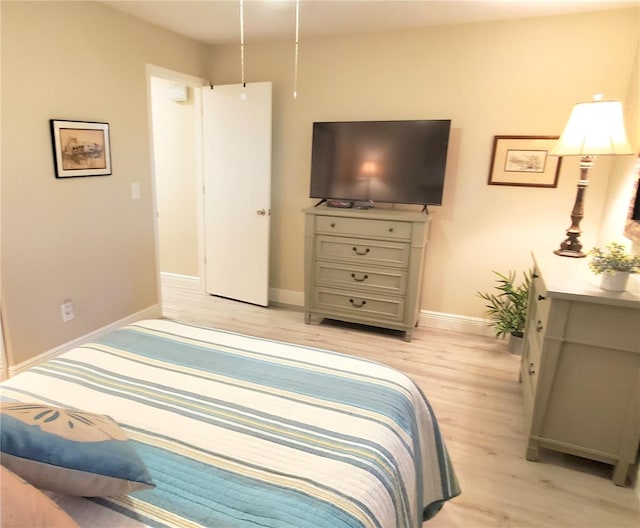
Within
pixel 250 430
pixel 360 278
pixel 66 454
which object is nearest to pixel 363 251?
pixel 360 278

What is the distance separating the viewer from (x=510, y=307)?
3.19 metres

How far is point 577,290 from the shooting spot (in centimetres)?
172

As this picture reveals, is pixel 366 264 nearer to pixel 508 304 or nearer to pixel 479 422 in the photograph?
pixel 508 304

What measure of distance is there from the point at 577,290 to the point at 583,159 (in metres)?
1.10

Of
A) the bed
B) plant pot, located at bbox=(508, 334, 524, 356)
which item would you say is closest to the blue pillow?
the bed

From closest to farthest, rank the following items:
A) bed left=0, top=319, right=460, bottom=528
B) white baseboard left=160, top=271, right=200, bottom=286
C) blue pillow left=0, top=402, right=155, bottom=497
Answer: blue pillow left=0, top=402, right=155, bottom=497 < bed left=0, top=319, right=460, bottom=528 < white baseboard left=160, top=271, right=200, bottom=286

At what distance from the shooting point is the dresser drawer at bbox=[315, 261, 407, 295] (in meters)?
3.22

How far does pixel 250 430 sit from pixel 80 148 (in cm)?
252

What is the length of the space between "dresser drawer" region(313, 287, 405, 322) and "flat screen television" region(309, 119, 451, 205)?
2.65 feet

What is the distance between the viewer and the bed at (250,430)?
2.89 feet

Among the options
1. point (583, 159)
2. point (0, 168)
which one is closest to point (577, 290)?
point (583, 159)

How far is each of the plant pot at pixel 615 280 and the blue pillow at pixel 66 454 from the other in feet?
6.01

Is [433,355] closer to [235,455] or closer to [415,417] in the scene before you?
[415,417]

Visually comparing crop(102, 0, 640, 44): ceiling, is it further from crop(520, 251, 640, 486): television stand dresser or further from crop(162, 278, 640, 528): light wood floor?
crop(162, 278, 640, 528): light wood floor
